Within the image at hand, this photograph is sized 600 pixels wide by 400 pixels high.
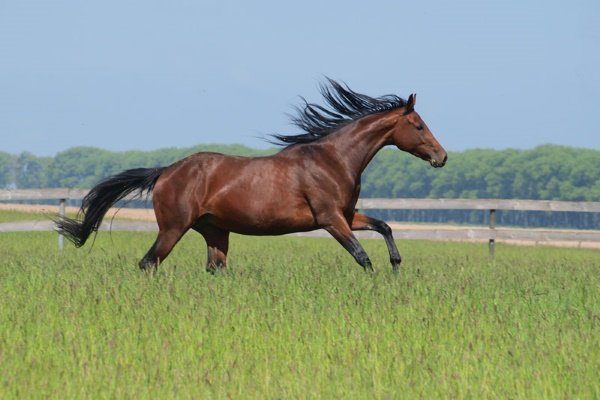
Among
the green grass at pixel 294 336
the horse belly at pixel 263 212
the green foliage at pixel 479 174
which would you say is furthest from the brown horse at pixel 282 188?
the green foliage at pixel 479 174

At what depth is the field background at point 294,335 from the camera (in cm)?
507

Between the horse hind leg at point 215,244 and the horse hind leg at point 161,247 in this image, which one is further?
the horse hind leg at point 215,244

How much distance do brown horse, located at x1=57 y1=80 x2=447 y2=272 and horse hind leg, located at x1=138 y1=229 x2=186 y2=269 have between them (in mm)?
11

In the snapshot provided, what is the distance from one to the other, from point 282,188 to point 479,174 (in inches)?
4541

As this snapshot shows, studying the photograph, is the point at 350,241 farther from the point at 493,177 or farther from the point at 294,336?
the point at 493,177

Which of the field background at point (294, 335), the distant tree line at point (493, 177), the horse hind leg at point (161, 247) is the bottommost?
the field background at point (294, 335)

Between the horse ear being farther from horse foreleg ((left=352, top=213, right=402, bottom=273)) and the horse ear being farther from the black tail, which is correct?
the black tail

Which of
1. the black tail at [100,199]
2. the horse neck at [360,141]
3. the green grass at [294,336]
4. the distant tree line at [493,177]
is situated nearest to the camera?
the green grass at [294,336]

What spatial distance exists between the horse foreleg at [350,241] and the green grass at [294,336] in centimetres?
15

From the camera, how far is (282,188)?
32.2 feet

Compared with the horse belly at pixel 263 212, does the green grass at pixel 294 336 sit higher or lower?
lower

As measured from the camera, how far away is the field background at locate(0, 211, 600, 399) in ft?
16.6

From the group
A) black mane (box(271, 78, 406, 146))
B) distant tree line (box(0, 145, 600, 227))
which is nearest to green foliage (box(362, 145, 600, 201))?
distant tree line (box(0, 145, 600, 227))

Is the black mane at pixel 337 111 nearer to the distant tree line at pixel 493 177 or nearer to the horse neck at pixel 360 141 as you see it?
the horse neck at pixel 360 141
